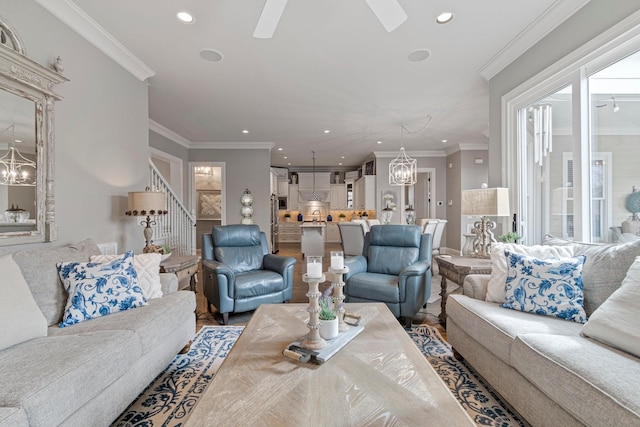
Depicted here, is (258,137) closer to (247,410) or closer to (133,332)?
(133,332)

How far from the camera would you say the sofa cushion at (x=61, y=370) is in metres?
1.11

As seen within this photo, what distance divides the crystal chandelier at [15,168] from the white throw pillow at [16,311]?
2.10 feet

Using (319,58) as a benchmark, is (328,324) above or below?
below

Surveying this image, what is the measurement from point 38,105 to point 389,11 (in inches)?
101

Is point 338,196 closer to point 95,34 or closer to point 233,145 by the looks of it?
point 233,145

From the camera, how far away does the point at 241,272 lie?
3.46 metres

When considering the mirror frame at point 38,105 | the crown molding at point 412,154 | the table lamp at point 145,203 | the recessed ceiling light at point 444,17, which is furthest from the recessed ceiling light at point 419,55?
the crown molding at point 412,154

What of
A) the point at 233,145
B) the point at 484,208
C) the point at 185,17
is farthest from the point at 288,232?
the point at 185,17

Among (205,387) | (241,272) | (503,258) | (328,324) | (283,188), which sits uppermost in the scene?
(283,188)

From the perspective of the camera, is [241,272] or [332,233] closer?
[241,272]

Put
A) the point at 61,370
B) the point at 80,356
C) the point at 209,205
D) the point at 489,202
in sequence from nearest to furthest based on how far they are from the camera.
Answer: the point at 61,370
the point at 80,356
the point at 489,202
the point at 209,205

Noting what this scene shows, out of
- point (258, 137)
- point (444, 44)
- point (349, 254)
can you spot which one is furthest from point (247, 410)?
point (258, 137)

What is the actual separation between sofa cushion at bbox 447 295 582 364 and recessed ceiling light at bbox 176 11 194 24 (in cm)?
315

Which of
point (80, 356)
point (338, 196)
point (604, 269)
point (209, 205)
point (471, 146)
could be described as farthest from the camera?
point (338, 196)
